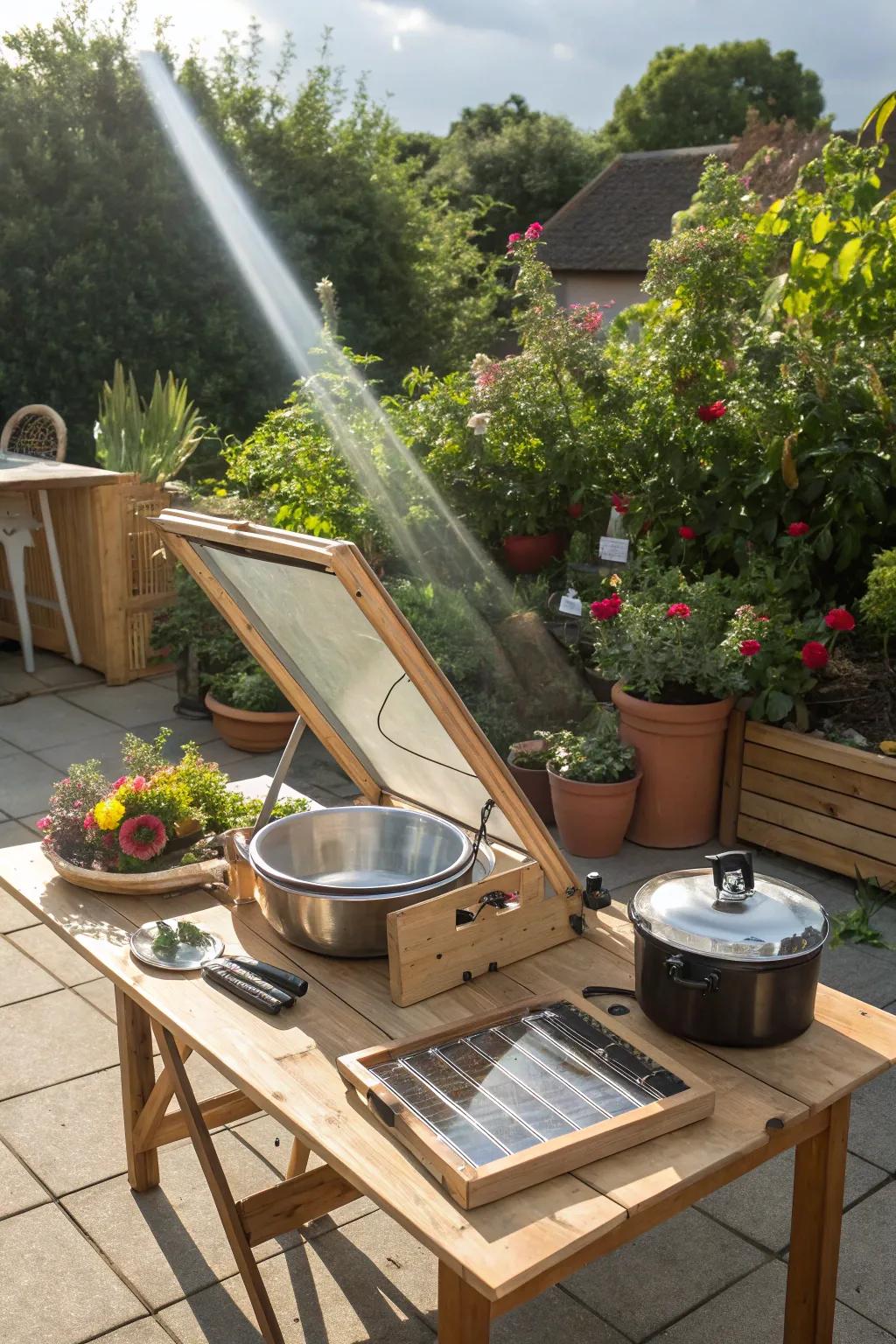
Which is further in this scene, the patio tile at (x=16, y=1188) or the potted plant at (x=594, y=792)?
the potted plant at (x=594, y=792)

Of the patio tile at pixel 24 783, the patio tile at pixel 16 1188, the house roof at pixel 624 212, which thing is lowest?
the patio tile at pixel 16 1188

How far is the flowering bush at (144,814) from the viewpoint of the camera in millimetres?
2672

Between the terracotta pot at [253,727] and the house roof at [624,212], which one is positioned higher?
the house roof at [624,212]

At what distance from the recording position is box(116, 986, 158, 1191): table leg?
2.75m

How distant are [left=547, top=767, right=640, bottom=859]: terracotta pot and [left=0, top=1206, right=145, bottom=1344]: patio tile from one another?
101 inches

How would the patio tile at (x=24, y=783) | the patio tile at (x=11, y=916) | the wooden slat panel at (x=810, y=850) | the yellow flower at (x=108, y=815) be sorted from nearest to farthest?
the yellow flower at (x=108, y=815) → the patio tile at (x=11, y=916) → the wooden slat panel at (x=810, y=850) → the patio tile at (x=24, y=783)

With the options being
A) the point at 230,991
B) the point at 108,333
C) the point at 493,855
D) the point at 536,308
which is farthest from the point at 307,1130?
the point at 108,333

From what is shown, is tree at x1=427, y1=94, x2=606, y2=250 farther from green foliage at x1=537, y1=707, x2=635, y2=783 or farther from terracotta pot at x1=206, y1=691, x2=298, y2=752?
green foliage at x1=537, y1=707, x2=635, y2=783

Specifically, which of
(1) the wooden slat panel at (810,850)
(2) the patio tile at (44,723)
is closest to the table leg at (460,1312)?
(1) the wooden slat panel at (810,850)

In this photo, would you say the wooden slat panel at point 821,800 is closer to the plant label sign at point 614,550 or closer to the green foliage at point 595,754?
the green foliage at point 595,754

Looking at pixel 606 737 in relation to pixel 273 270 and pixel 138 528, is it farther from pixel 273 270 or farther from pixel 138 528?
pixel 273 270

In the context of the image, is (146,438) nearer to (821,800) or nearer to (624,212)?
(821,800)

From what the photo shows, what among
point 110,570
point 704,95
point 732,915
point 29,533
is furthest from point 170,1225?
point 704,95

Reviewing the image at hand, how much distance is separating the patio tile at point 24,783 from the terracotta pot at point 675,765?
2.55 meters
